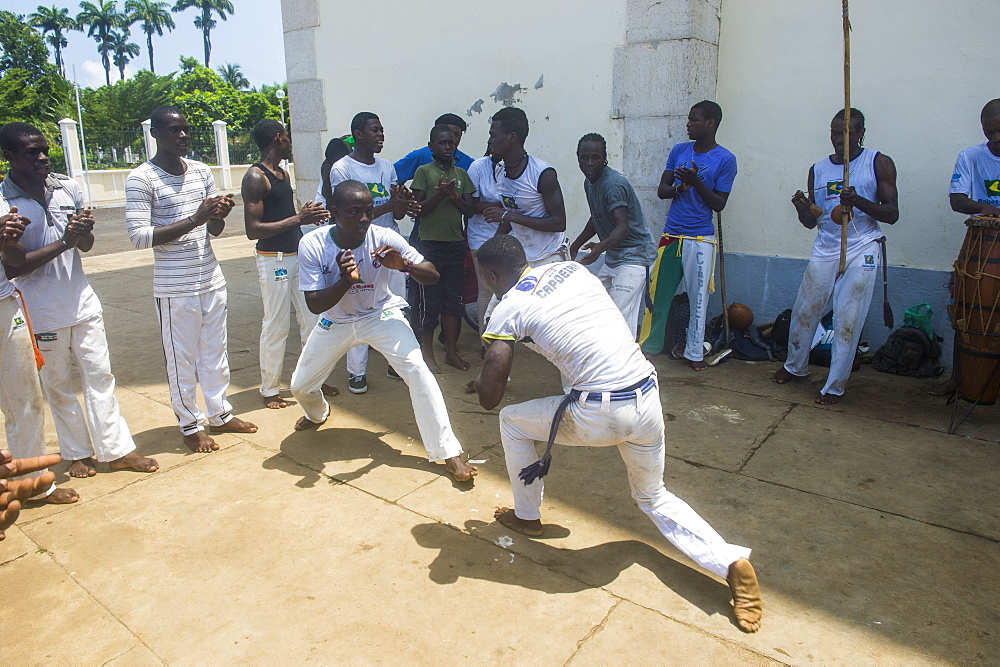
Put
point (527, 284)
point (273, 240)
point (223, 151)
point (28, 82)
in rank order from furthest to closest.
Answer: point (28, 82)
point (223, 151)
point (273, 240)
point (527, 284)

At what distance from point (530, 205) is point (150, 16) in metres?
73.1

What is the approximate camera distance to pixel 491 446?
4.40m

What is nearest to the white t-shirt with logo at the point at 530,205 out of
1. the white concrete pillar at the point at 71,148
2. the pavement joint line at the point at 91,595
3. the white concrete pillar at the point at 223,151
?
the pavement joint line at the point at 91,595

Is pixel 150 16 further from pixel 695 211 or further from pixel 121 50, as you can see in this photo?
pixel 695 211

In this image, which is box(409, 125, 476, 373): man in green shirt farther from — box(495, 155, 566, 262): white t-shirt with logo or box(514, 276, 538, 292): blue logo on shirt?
box(514, 276, 538, 292): blue logo on shirt

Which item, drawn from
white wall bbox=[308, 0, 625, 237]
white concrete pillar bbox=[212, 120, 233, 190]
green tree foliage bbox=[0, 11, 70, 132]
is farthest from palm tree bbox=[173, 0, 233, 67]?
white wall bbox=[308, 0, 625, 237]

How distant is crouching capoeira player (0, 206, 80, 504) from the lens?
3396 millimetres

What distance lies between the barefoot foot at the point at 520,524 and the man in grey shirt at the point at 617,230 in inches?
86.9

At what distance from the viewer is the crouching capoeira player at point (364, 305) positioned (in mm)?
3932

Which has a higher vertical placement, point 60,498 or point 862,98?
point 862,98

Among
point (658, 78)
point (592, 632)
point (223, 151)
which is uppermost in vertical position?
point (223, 151)

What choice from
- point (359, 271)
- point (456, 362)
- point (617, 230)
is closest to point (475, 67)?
point (617, 230)

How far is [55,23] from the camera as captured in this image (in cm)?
5816

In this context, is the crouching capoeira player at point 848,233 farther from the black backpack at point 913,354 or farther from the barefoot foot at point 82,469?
the barefoot foot at point 82,469
